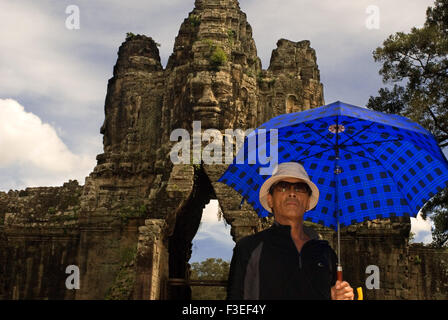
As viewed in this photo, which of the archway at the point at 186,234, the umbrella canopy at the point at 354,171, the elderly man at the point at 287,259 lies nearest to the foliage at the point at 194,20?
the archway at the point at 186,234

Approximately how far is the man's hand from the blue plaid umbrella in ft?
7.89

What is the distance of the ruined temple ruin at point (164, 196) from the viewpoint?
65.4 feet

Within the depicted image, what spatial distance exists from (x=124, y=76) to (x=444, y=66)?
646 inches

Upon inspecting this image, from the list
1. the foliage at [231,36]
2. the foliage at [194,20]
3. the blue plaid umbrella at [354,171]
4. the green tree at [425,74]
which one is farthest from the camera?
the foliage at [194,20]

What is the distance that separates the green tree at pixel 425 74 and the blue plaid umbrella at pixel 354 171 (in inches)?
455

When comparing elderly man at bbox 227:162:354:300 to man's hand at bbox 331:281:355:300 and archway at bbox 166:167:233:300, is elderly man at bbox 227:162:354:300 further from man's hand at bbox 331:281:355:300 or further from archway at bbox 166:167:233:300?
archway at bbox 166:167:233:300

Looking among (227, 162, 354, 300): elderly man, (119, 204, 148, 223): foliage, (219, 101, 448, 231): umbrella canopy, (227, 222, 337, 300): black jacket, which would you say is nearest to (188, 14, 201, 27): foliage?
(119, 204, 148, 223): foliage

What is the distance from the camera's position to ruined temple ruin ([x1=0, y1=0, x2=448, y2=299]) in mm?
19938

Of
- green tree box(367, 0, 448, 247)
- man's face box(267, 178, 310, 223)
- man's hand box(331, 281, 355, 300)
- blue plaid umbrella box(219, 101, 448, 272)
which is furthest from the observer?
green tree box(367, 0, 448, 247)

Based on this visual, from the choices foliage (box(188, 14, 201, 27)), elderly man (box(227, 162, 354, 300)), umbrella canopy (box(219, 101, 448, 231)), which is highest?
foliage (box(188, 14, 201, 27))

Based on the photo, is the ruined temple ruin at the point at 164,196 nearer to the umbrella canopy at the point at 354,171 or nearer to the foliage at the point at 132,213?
the foliage at the point at 132,213

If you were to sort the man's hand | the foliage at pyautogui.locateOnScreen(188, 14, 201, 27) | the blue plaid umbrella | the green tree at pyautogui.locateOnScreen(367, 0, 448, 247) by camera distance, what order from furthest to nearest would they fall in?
the foliage at pyautogui.locateOnScreen(188, 14, 201, 27)
the green tree at pyautogui.locateOnScreen(367, 0, 448, 247)
the blue plaid umbrella
the man's hand
